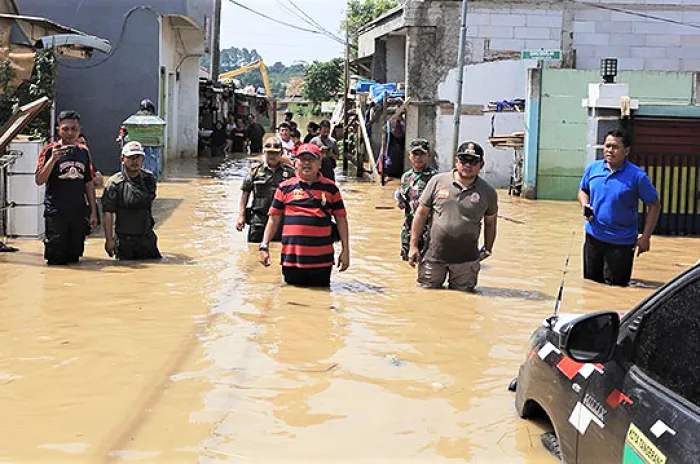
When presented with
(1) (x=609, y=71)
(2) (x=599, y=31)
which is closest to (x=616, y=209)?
(1) (x=609, y=71)

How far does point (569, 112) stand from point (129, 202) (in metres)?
11.8

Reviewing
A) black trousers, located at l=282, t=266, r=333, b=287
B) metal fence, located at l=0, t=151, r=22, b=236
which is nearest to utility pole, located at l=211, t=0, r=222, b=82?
metal fence, located at l=0, t=151, r=22, b=236

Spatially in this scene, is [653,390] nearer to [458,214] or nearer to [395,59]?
[458,214]

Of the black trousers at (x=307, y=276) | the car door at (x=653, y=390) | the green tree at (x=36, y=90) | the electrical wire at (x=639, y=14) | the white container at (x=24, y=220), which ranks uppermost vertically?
the electrical wire at (x=639, y=14)

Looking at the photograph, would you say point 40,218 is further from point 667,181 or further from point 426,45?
point 426,45

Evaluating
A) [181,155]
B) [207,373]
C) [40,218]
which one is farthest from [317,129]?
[207,373]

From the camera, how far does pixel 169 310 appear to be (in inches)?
328

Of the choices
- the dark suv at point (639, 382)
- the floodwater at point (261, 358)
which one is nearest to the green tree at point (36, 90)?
the floodwater at point (261, 358)

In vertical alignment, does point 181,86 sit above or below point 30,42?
above

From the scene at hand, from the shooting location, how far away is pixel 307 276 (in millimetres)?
9008

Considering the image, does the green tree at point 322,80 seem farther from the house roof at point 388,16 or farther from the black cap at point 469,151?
the black cap at point 469,151

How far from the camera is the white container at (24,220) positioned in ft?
38.3

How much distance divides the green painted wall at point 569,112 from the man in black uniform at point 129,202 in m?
11.2

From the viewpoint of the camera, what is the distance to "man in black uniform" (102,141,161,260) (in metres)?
9.98
